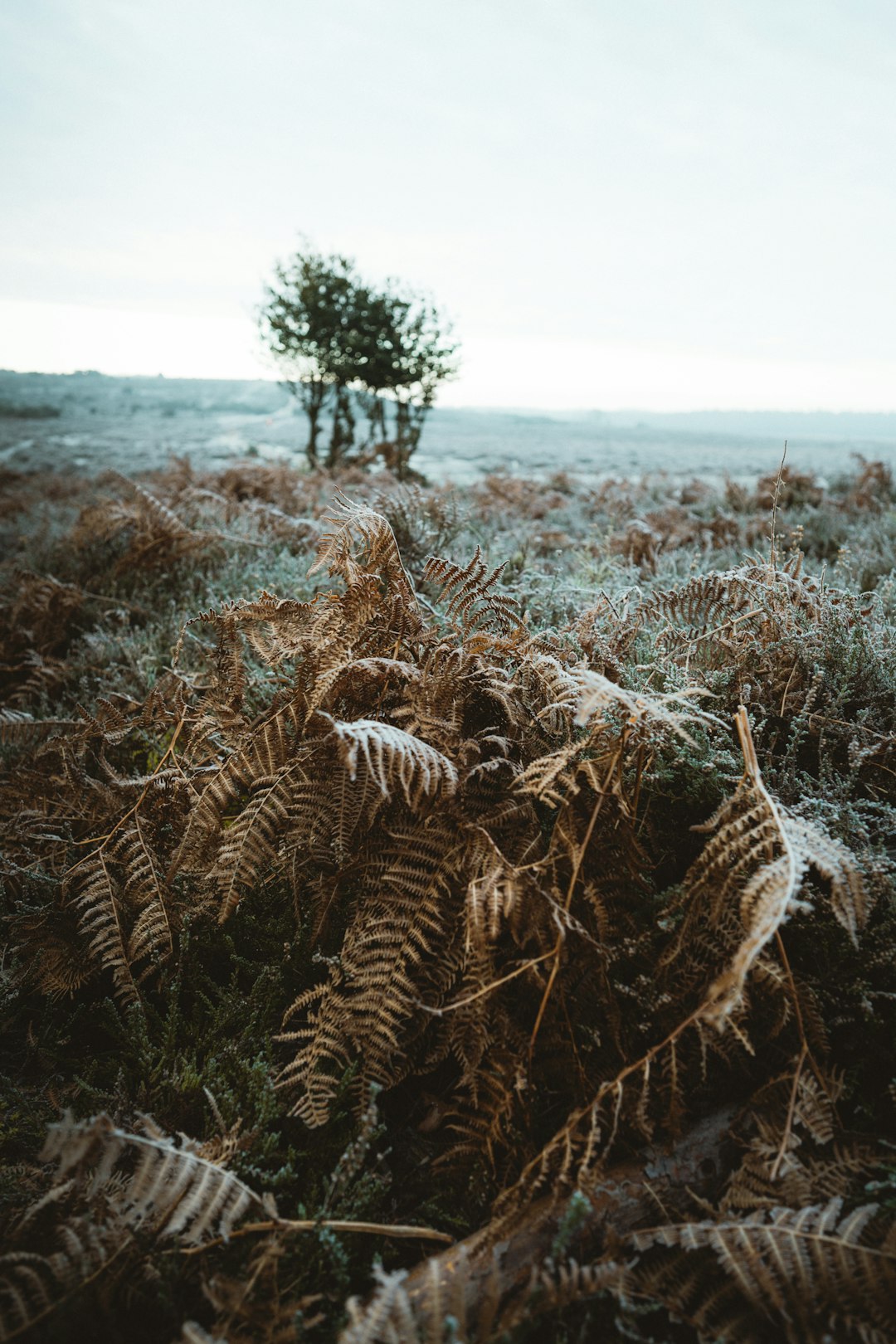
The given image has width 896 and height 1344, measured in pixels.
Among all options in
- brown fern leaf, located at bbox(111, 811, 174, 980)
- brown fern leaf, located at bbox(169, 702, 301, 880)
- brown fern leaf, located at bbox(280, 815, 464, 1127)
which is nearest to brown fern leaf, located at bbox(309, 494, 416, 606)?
brown fern leaf, located at bbox(169, 702, 301, 880)

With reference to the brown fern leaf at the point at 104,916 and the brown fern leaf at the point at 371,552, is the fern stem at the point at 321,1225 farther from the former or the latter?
the brown fern leaf at the point at 371,552

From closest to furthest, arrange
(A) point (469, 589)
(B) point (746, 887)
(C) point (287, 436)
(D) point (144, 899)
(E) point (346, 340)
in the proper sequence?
(B) point (746, 887) → (D) point (144, 899) → (A) point (469, 589) → (E) point (346, 340) → (C) point (287, 436)

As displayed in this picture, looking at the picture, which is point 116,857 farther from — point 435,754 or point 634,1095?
point 634,1095

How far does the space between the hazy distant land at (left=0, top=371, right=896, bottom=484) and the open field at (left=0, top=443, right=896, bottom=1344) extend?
706cm

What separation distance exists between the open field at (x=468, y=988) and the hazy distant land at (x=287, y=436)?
706 cm

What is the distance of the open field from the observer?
4.15 feet

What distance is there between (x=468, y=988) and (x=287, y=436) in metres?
19.0

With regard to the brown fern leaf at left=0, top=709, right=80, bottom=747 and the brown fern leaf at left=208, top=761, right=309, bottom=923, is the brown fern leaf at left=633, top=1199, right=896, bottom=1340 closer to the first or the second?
the brown fern leaf at left=208, top=761, right=309, bottom=923

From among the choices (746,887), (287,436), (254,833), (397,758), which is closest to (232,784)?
(254,833)

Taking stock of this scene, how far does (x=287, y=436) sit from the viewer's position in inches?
741

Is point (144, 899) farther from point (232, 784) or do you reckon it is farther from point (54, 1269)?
point (54, 1269)

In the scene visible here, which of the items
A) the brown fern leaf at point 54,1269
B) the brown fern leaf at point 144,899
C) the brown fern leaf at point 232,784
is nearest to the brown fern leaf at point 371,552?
the brown fern leaf at point 232,784

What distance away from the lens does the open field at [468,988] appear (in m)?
1.27

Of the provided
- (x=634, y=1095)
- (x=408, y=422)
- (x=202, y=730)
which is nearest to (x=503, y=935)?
(x=634, y=1095)
